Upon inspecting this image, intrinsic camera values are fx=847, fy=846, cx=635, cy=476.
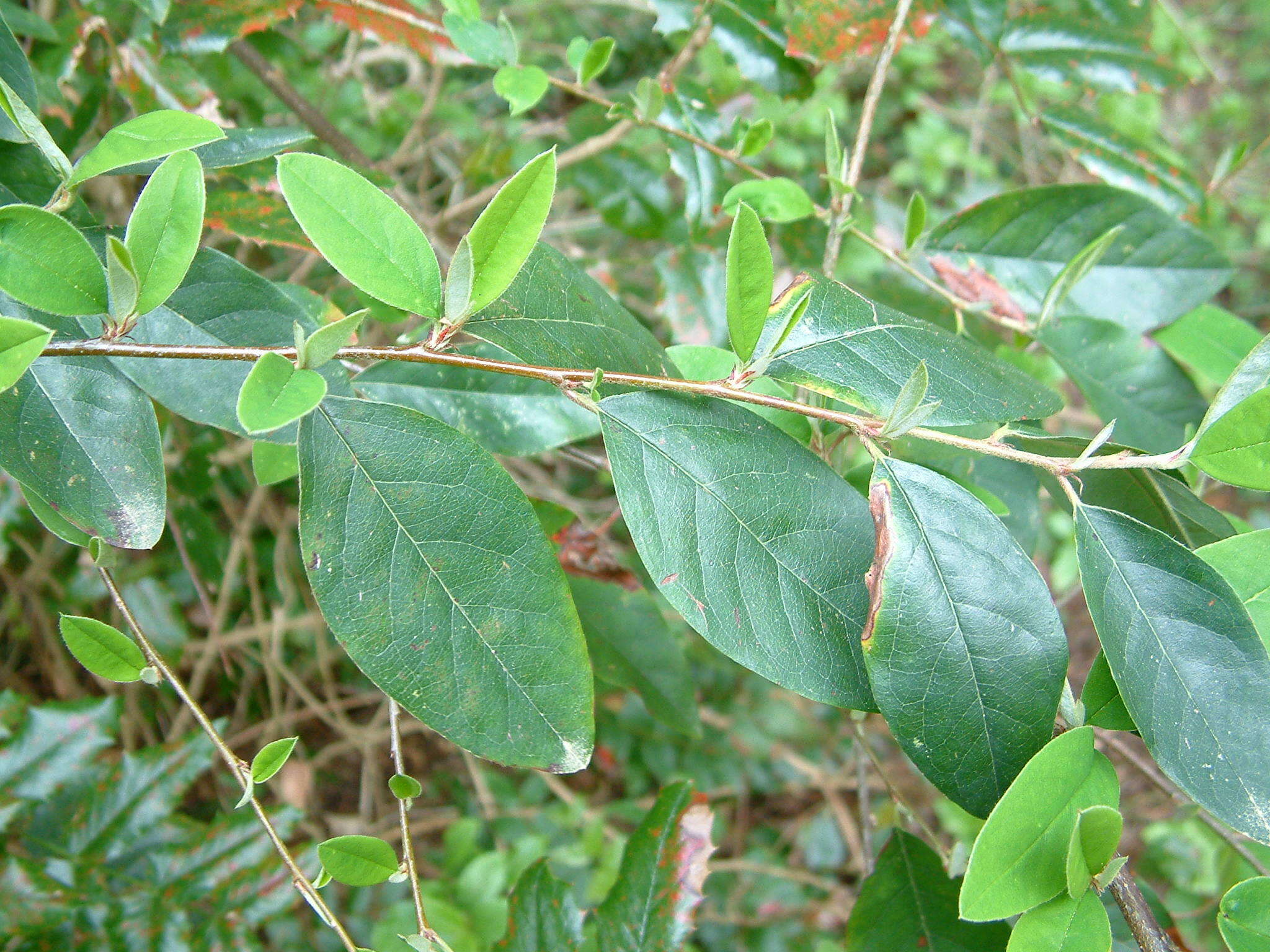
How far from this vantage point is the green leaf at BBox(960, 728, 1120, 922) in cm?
52

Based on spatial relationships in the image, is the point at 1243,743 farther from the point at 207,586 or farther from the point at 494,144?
the point at 207,586

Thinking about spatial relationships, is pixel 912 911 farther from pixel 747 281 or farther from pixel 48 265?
pixel 48 265

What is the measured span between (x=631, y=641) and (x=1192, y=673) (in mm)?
529

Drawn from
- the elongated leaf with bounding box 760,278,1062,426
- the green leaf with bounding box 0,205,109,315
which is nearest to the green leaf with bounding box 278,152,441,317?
the green leaf with bounding box 0,205,109,315

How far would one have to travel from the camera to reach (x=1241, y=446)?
52 cm

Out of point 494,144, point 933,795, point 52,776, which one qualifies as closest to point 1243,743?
point 52,776

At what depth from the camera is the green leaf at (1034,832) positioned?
0.52 meters

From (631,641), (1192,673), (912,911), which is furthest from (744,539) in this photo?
(912,911)

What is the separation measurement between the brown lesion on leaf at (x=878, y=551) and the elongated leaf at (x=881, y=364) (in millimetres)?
56

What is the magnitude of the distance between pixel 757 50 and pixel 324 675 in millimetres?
1441

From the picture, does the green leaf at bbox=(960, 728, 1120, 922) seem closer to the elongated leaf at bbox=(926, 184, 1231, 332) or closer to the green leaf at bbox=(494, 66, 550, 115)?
the elongated leaf at bbox=(926, 184, 1231, 332)

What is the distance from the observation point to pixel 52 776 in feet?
3.79

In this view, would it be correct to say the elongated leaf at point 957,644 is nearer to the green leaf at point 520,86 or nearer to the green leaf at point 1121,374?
the green leaf at point 1121,374

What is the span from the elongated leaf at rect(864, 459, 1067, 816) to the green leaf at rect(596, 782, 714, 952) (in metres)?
0.42
